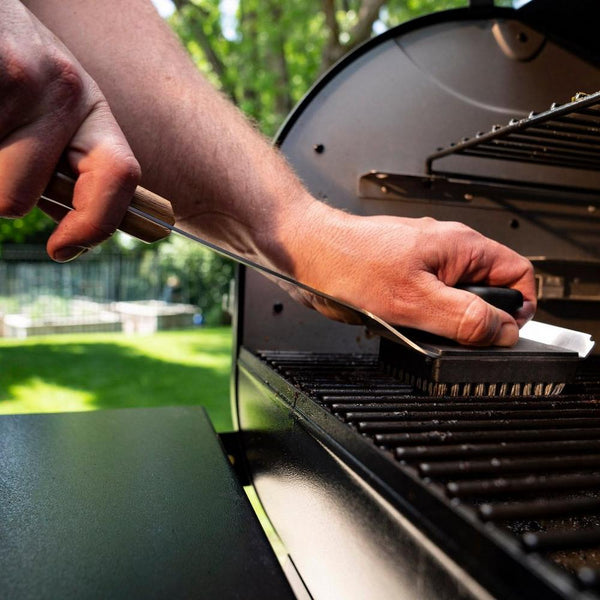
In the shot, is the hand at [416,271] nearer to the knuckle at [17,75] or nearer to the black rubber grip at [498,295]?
the black rubber grip at [498,295]

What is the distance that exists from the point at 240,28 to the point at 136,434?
22.4 feet

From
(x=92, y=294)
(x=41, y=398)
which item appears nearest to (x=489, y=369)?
(x=41, y=398)

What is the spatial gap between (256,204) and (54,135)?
0.41 meters

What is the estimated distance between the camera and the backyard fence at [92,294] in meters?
8.07

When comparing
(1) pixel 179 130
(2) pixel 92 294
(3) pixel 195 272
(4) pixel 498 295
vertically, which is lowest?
(2) pixel 92 294

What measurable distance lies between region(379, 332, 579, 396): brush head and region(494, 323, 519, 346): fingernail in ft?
0.04

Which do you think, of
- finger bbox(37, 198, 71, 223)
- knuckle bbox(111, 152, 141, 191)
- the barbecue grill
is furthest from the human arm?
knuckle bbox(111, 152, 141, 191)

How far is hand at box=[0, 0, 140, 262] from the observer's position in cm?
51

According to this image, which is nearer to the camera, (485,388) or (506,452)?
(506,452)

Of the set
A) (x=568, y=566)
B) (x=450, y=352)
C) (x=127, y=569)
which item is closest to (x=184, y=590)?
(x=127, y=569)

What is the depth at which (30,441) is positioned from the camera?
0.76m

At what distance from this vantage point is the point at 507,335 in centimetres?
77

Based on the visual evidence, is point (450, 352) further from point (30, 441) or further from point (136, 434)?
point (30, 441)

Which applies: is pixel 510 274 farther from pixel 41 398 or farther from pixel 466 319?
pixel 41 398
